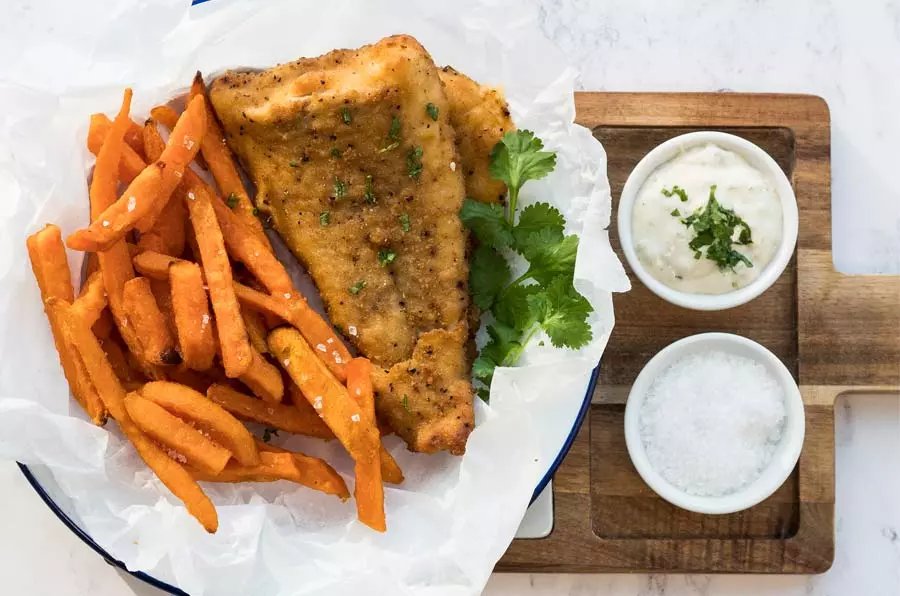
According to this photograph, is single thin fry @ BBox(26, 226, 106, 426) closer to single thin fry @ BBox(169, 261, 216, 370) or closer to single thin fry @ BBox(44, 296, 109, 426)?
single thin fry @ BBox(44, 296, 109, 426)

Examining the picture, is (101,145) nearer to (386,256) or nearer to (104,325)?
(104,325)

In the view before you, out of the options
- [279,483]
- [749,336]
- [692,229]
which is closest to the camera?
[279,483]

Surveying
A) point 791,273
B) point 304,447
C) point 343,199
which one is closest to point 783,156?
point 791,273

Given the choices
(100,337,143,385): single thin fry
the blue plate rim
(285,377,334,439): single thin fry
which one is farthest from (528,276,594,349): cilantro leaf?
(100,337,143,385): single thin fry

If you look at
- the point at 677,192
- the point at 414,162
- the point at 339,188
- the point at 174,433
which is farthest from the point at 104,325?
the point at 677,192

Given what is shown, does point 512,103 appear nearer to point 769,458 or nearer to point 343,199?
point 343,199

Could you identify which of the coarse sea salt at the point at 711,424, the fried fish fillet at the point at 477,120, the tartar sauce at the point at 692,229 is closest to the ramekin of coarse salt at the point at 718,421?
the coarse sea salt at the point at 711,424

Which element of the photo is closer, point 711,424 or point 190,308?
point 190,308
